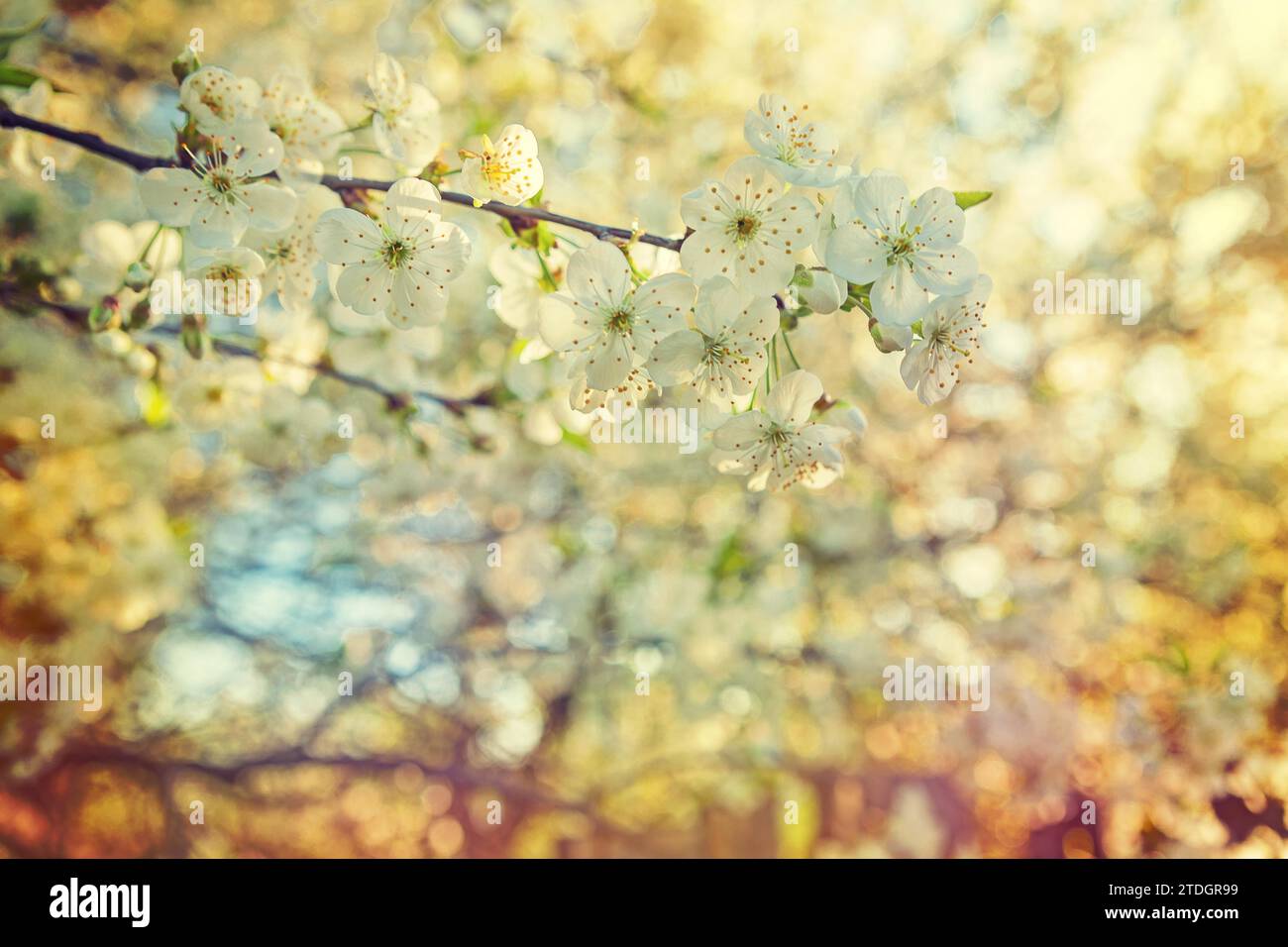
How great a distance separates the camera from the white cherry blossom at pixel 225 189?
2.49ft

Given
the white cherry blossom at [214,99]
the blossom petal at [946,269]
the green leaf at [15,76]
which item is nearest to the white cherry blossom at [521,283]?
the white cherry blossom at [214,99]

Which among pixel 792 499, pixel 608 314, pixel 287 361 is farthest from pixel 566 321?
pixel 792 499

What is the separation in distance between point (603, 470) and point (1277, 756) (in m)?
2.32

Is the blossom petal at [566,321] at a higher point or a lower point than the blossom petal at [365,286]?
lower

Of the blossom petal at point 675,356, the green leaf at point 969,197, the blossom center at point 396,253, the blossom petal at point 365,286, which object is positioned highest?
the green leaf at point 969,197

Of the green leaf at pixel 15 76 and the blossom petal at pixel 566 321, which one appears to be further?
the green leaf at pixel 15 76

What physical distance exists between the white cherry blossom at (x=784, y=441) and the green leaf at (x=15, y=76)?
90cm

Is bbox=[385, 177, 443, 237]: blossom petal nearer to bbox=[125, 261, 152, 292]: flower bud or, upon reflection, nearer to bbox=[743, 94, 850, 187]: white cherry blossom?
bbox=[743, 94, 850, 187]: white cherry blossom

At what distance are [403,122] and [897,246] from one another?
56cm

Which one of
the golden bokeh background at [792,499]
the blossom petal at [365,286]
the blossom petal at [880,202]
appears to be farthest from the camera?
the golden bokeh background at [792,499]

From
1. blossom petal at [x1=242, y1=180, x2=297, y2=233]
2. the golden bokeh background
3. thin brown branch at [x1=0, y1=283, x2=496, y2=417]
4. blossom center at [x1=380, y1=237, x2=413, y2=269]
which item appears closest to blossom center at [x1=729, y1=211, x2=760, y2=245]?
blossom center at [x1=380, y1=237, x2=413, y2=269]

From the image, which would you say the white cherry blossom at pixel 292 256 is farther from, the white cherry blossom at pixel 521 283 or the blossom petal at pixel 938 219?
the blossom petal at pixel 938 219

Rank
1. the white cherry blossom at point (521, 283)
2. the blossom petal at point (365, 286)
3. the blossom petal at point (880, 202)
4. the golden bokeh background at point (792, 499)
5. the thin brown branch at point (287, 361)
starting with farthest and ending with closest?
1. the golden bokeh background at point (792, 499)
2. the thin brown branch at point (287, 361)
3. the white cherry blossom at point (521, 283)
4. the blossom petal at point (365, 286)
5. the blossom petal at point (880, 202)

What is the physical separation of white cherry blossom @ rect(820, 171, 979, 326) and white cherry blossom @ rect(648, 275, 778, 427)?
3.1 inches
